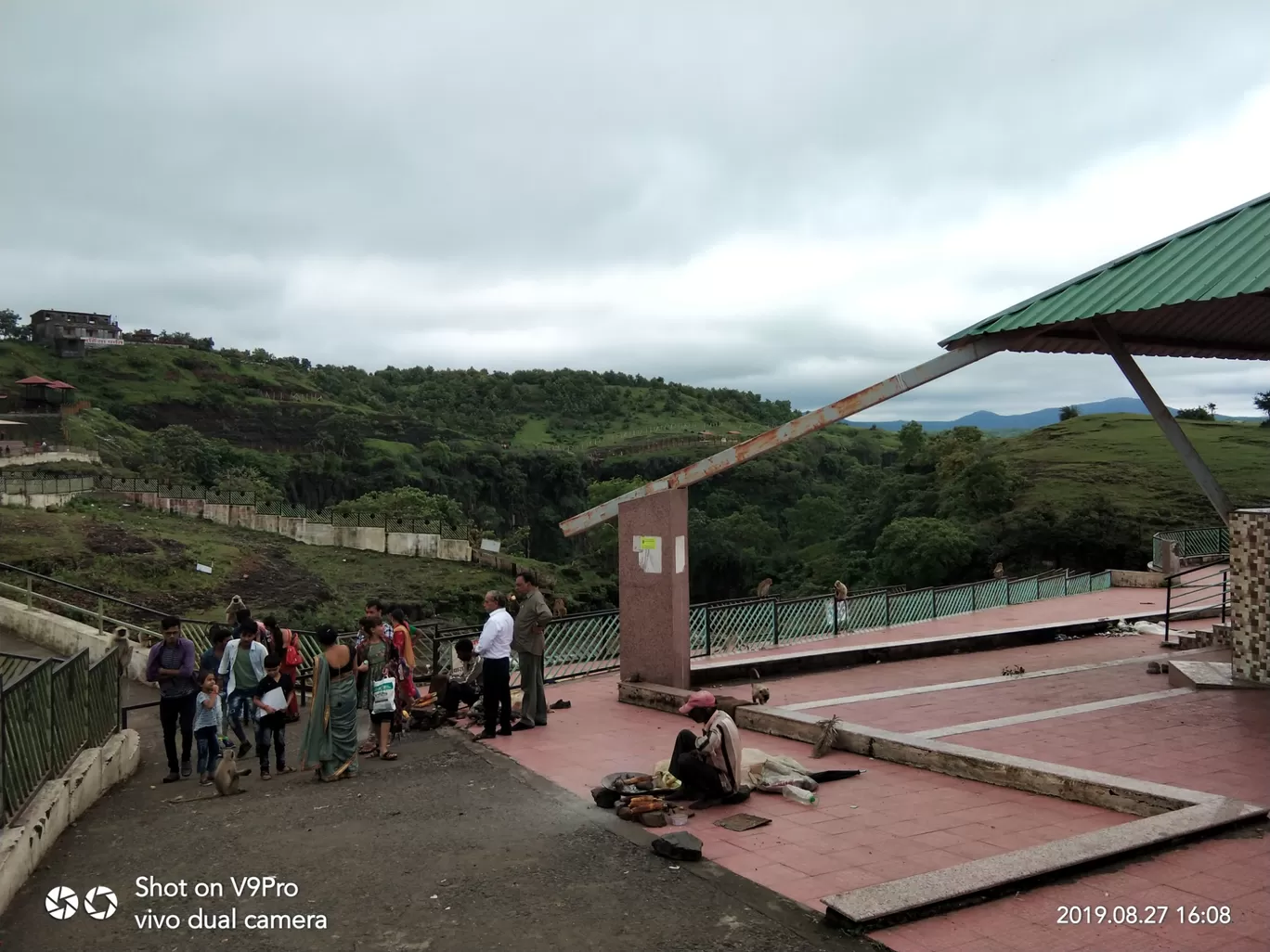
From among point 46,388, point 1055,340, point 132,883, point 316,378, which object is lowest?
point 132,883

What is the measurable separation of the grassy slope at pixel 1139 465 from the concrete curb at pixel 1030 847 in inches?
2141

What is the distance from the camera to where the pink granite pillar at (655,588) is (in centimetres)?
1048

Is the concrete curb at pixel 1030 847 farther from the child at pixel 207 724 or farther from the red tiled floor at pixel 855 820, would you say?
the child at pixel 207 724

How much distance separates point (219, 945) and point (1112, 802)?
5693mm

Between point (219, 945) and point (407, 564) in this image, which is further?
point (407, 564)

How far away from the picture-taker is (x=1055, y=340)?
457 inches

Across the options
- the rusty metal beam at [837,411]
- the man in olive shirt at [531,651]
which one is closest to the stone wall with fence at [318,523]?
the rusty metal beam at [837,411]

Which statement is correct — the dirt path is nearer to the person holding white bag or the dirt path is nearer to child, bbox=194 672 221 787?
child, bbox=194 672 221 787

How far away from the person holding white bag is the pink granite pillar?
10.2 feet

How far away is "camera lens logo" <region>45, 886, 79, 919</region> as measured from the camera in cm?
507

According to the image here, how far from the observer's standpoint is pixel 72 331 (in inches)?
3910

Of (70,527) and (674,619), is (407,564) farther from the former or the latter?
(674,619)

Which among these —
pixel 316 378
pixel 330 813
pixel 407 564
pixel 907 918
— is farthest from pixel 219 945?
pixel 316 378

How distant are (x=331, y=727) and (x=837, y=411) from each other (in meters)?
6.32
